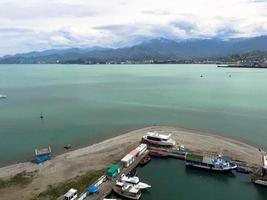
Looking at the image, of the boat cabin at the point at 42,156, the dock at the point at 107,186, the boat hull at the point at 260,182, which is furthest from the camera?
the boat cabin at the point at 42,156

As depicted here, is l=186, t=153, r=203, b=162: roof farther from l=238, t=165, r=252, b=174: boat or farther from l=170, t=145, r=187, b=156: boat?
l=238, t=165, r=252, b=174: boat

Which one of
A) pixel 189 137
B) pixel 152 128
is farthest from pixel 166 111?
pixel 189 137

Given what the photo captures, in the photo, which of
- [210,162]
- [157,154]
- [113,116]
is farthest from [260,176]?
[113,116]

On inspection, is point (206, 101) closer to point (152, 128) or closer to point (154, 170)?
point (152, 128)

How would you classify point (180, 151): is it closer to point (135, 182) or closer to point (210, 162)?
point (210, 162)

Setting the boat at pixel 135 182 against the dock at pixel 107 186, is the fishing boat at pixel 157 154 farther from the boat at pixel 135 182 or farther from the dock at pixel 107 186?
the boat at pixel 135 182

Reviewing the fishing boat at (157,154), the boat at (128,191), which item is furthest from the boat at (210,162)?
the boat at (128,191)
